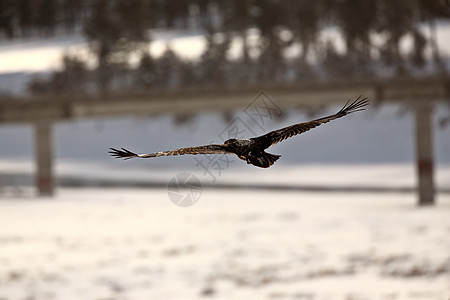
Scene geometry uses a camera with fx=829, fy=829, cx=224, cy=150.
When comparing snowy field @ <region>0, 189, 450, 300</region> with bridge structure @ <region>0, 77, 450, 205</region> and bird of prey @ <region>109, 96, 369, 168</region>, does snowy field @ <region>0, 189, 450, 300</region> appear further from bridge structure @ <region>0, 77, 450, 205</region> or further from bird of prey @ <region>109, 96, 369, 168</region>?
bird of prey @ <region>109, 96, 369, 168</region>

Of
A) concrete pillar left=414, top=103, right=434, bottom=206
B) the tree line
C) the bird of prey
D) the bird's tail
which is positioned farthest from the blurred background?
the tree line

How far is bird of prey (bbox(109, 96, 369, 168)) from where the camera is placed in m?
2.99

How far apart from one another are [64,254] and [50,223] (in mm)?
16174

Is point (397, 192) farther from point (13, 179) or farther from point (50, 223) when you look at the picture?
point (13, 179)

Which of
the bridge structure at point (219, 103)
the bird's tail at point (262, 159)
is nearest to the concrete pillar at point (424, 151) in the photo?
the bridge structure at point (219, 103)

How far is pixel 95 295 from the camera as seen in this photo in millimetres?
33250

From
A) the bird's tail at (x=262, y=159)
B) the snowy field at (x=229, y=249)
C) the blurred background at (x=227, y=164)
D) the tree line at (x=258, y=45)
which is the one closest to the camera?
the bird's tail at (x=262, y=159)

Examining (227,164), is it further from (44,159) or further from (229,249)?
(44,159)

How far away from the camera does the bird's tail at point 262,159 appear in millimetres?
2975

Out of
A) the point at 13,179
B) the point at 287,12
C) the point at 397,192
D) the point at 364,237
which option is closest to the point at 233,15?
the point at 287,12

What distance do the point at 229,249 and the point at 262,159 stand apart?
42210 millimetres

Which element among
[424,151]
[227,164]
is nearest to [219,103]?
[424,151]

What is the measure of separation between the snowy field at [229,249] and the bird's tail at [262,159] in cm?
2759

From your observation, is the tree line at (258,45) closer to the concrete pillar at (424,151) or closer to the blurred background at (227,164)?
the blurred background at (227,164)
